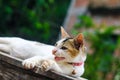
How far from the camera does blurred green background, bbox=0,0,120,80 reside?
26.7 feet

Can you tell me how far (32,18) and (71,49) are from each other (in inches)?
246

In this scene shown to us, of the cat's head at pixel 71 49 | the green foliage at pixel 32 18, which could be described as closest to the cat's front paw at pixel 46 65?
the cat's head at pixel 71 49

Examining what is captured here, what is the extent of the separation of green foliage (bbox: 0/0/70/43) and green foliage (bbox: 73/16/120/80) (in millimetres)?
1073

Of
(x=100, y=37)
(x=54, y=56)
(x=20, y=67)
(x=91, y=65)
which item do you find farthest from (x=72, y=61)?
(x=100, y=37)

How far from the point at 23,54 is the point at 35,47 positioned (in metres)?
0.09

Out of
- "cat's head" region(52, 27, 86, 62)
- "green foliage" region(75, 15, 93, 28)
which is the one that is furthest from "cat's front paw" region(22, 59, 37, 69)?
"green foliage" region(75, 15, 93, 28)

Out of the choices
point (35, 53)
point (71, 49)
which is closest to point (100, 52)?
point (35, 53)

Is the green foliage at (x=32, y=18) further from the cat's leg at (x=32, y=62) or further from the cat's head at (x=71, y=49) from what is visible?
the cat's leg at (x=32, y=62)

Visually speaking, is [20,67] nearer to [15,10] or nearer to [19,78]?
[19,78]

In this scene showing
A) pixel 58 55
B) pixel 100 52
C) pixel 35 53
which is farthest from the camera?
pixel 100 52

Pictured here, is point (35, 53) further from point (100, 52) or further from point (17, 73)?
point (100, 52)

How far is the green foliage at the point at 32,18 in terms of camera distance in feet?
31.7

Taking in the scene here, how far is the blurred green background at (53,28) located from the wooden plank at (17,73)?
4425 millimetres

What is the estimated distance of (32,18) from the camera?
32.1 ft
